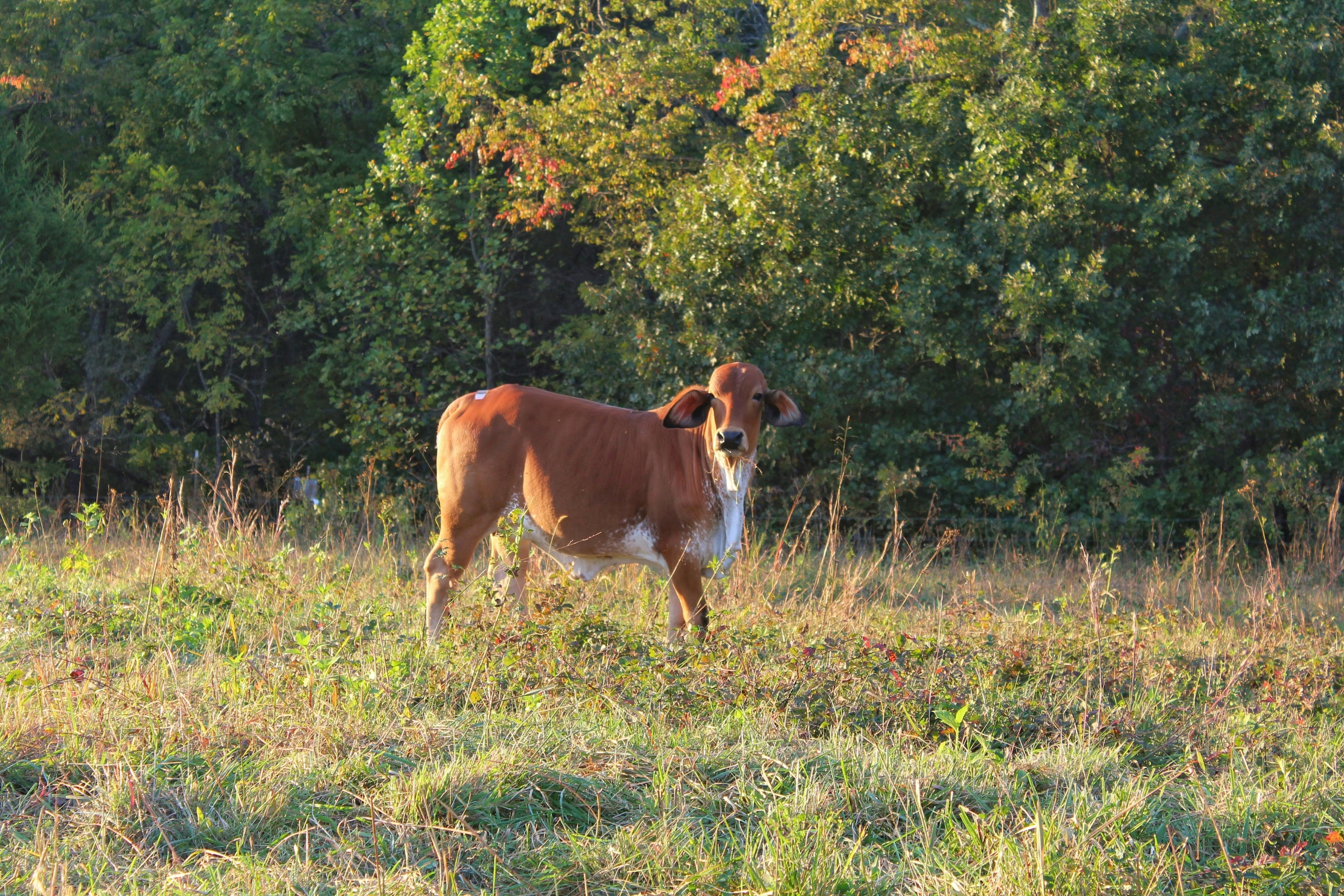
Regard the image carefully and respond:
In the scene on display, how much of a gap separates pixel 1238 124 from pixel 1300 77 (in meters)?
0.68

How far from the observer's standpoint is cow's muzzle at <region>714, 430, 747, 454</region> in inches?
238

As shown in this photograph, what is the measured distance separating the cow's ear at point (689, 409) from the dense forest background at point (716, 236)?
15.7 ft

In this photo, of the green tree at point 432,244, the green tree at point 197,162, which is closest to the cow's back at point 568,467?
the green tree at point 432,244

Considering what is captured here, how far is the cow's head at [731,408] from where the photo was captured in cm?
623

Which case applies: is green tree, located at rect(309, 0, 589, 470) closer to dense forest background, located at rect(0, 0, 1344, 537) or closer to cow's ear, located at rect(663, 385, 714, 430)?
dense forest background, located at rect(0, 0, 1344, 537)

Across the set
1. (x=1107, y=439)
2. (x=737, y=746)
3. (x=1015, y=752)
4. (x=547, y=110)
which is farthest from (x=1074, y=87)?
(x=737, y=746)

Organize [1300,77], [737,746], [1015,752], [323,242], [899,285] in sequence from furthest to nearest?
[323,242] → [899,285] → [1300,77] → [1015,752] → [737,746]

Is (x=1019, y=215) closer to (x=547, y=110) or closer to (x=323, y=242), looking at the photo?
(x=547, y=110)

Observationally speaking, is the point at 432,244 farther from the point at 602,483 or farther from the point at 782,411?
the point at 782,411

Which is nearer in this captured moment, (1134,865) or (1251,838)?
(1134,865)

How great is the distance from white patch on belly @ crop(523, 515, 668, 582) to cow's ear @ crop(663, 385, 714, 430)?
1.91 ft

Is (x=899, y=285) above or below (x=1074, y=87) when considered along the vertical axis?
below

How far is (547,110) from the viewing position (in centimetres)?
1271

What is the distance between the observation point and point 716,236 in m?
11.7
